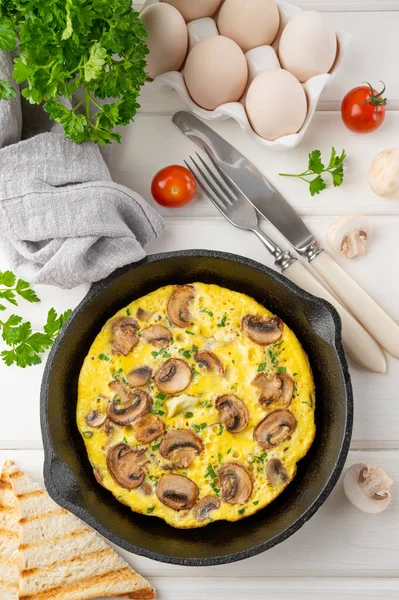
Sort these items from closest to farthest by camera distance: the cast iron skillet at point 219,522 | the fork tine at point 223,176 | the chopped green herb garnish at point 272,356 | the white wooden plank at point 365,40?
the cast iron skillet at point 219,522, the chopped green herb garnish at point 272,356, the fork tine at point 223,176, the white wooden plank at point 365,40

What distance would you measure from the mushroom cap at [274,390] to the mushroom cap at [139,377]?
0.50m

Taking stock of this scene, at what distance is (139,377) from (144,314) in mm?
314

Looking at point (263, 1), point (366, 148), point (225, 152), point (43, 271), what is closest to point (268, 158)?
point (225, 152)

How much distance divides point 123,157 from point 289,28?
3.51ft

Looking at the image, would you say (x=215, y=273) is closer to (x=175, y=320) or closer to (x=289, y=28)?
(x=175, y=320)

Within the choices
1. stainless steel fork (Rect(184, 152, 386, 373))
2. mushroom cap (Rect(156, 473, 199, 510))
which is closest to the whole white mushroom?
stainless steel fork (Rect(184, 152, 386, 373))

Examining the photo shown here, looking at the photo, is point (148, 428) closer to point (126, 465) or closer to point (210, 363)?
point (126, 465)

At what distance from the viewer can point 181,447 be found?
299cm

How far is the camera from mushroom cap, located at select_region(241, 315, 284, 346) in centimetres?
307

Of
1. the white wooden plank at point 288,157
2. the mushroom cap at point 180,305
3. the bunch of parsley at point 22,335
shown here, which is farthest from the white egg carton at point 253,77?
the bunch of parsley at point 22,335

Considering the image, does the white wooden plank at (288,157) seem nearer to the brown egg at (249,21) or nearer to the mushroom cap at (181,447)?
the brown egg at (249,21)

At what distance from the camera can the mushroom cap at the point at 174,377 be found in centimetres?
301

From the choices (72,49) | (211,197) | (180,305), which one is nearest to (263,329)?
(180,305)

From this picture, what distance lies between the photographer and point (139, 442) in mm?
3018
